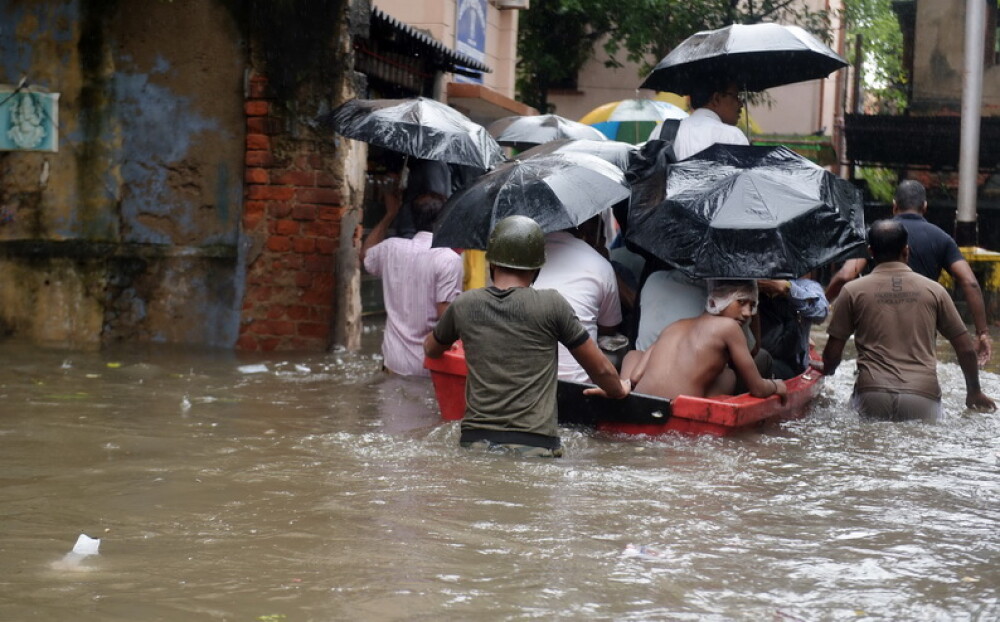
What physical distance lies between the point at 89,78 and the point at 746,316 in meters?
5.68

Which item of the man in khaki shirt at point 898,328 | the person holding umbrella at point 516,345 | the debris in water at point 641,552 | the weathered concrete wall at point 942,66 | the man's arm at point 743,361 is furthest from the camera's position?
the weathered concrete wall at point 942,66

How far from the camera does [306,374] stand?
9086 mm

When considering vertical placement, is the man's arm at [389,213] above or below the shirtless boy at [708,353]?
above

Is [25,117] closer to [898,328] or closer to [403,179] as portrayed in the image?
[403,179]

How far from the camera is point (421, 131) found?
8.35m

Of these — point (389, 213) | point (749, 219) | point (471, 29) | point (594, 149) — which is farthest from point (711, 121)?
point (471, 29)

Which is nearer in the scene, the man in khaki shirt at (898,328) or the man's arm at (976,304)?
the man in khaki shirt at (898,328)

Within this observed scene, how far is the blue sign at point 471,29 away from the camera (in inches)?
695

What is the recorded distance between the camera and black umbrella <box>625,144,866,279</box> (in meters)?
6.79

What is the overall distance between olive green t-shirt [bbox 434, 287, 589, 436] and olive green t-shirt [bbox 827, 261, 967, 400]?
2471mm

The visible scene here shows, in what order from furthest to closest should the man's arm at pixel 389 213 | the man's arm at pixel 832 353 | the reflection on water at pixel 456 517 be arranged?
the man's arm at pixel 389 213 → the man's arm at pixel 832 353 → the reflection on water at pixel 456 517

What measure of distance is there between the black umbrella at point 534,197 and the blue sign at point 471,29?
33.8 ft

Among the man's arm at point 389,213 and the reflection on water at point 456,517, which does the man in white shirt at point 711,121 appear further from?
the man's arm at point 389,213

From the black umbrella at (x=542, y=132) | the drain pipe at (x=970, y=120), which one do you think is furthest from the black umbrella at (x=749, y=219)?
the drain pipe at (x=970, y=120)
